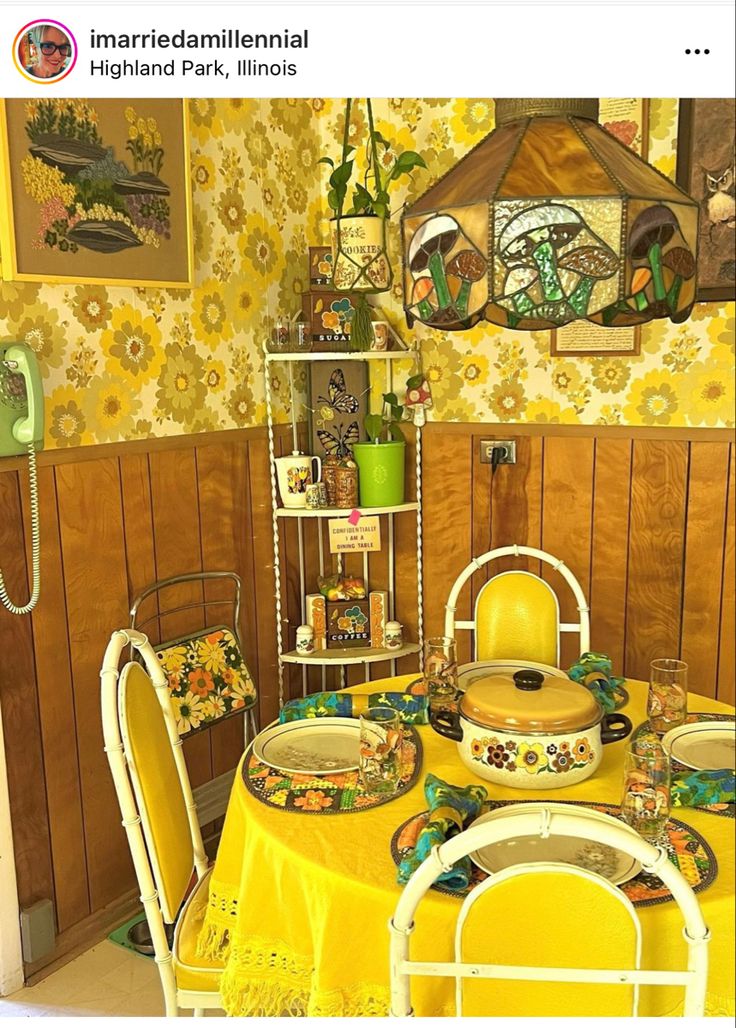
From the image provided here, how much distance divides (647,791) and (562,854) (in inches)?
6.0

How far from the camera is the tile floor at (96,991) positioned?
5.99 feet

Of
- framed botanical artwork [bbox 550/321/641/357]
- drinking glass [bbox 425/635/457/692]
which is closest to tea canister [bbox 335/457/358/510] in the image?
framed botanical artwork [bbox 550/321/641/357]

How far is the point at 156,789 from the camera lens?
1.44m

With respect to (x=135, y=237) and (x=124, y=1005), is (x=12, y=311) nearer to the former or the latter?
(x=135, y=237)

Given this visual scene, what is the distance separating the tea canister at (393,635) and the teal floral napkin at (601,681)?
2.98ft

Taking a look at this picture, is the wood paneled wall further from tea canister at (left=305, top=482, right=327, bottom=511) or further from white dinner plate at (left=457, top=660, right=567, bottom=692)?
white dinner plate at (left=457, top=660, right=567, bottom=692)

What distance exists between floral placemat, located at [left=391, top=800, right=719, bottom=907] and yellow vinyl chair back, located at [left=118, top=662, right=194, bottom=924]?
1.34 ft

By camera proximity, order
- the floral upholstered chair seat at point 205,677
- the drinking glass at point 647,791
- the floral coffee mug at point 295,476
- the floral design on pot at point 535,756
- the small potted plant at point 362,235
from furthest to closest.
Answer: the floral coffee mug at point 295,476 → the small potted plant at point 362,235 → the floral upholstered chair seat at point 205,677 → the floral design on pot at point 535,756 → the drinking glass at point 647,791

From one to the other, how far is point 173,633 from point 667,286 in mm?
1586

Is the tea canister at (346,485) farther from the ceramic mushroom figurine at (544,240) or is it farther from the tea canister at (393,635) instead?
the ceramic mushroom figurine at (544,240)
